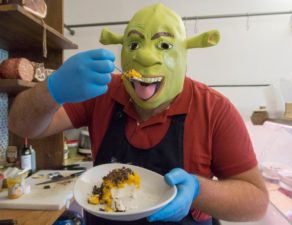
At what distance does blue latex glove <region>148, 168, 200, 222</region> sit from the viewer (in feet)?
1.72

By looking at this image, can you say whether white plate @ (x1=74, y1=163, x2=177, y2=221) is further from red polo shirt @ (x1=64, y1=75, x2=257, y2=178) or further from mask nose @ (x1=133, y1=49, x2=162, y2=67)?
mask nose @ (x1=133, y1=49, x2=162, y2=67)

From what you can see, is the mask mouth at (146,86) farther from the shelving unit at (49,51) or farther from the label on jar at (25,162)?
the label on jar at (25,162)

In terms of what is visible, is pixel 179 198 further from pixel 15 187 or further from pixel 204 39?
pixel 15 187

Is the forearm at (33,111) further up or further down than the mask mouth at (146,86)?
further down

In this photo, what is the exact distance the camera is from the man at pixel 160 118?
65 cm

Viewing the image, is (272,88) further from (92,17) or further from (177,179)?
(92,17)

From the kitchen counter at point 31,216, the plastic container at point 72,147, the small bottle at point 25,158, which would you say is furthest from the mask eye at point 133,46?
the plastic container at point 72,147

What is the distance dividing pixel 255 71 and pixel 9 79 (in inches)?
69.8

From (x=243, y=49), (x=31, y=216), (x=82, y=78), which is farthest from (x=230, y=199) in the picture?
(x=243, y=49)

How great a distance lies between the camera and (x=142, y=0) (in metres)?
2.24

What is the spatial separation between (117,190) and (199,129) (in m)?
0.26

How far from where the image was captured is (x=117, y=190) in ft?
2.10

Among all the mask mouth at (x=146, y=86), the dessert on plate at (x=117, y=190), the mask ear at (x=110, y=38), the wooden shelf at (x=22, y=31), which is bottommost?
the dessert on plate at (x=117, y=190)

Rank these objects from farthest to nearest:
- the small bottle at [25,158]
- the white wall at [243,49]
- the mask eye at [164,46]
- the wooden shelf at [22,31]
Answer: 1. the white wall at [243,49]
2. the small bottle at [25,158]
3. the wooden shelf at [22,31]
4. the mask eye at [164,46]
